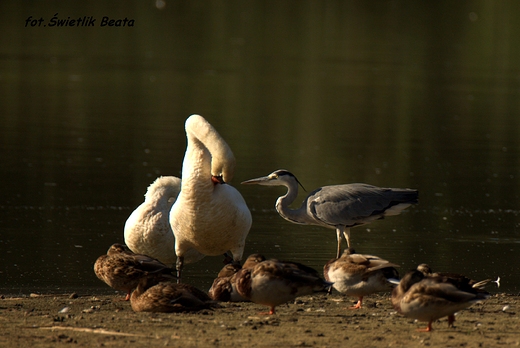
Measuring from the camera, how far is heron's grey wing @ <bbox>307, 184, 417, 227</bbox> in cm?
1282

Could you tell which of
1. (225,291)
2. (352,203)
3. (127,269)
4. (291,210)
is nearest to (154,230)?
(127,269)

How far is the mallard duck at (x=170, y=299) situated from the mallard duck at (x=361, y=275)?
1.38 meters

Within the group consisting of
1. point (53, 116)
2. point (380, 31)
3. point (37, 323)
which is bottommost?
point (37, 323)

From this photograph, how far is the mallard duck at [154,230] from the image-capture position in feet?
38.2

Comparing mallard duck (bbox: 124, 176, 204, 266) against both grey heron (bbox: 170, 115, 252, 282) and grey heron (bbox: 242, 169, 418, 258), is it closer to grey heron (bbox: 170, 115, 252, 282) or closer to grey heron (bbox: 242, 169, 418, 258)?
grey heron (bbox: 170, 115, 252, 282)

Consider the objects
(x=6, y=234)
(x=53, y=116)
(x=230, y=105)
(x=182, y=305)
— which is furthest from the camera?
(x=230, y=105)

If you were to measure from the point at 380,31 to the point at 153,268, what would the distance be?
58.9 meters

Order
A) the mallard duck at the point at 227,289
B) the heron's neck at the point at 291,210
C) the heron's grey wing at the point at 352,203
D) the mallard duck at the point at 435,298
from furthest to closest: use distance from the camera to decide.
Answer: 1. the heron's neck at the point at 291,210
2. the heron's grey wing at the point at 352,203
3. the mallard duck at the point at 227,289
4. the mallard duck at the point at 435,298

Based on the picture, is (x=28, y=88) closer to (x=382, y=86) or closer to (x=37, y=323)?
(x=382, y=86)

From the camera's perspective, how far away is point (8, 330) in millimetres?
8461

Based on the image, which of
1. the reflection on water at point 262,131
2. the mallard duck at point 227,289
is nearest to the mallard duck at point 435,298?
the mallard duck at point 227,289

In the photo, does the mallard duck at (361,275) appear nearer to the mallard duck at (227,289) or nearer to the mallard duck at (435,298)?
the mallard duck at (227,289)

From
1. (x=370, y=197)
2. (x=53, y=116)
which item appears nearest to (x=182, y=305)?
(x=370, y=197)

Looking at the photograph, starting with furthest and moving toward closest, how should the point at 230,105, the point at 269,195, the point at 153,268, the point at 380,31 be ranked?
1. the point at 380,31
2. the point at 230,105
3. the point at 269,195
4. the point at 153,268
